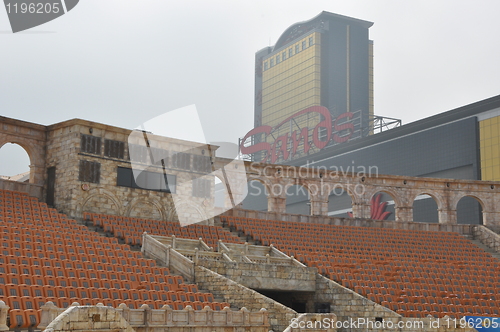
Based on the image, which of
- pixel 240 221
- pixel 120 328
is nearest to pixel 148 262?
pixel 120 328

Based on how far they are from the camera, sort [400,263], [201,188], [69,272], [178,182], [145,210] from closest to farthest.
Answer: [69,272], [400,263], [145,210], [178,182], [201,188]

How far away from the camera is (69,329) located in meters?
11.6

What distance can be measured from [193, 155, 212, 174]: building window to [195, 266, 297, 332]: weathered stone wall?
30.4ft

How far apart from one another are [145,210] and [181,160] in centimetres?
293

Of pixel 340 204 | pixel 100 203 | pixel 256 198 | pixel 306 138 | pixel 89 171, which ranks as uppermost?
pixel 306 138

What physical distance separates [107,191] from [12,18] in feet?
25.9

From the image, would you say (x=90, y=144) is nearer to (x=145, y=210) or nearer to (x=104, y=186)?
(x=104, y=186)

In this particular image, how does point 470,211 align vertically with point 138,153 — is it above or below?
below

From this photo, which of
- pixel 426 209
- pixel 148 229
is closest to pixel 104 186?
pixel 148 229

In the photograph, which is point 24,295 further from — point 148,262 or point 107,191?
point 107,191

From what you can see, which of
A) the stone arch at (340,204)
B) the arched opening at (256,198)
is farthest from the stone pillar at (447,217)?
the arched opening at (256,198)

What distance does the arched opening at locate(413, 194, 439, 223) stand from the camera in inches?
2053

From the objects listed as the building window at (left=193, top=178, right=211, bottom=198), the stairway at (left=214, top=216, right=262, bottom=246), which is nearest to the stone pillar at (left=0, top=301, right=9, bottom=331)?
the stairway at (left=214, top=216, right=262, bottom=246)

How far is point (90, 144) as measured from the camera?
83.3ft
